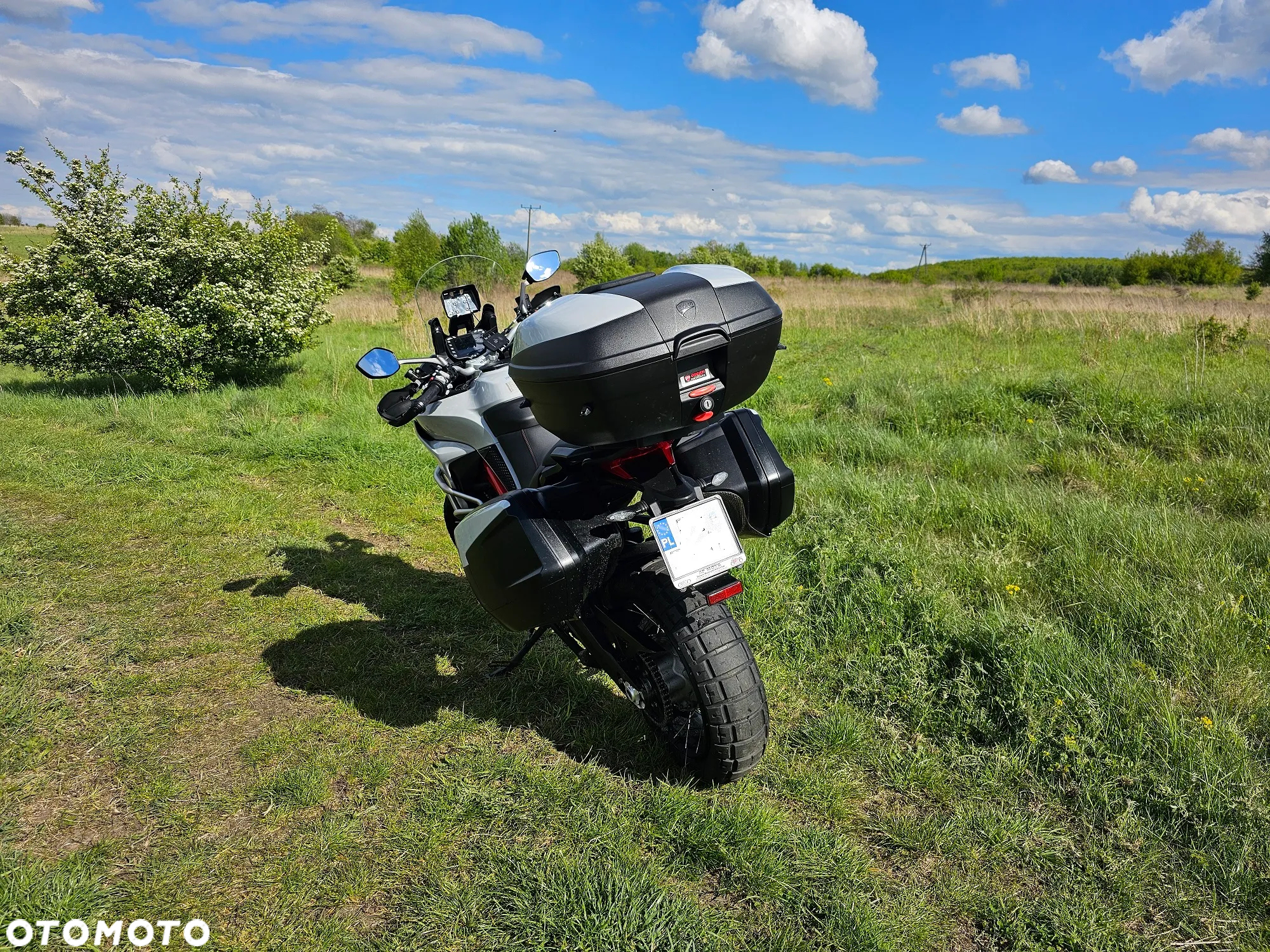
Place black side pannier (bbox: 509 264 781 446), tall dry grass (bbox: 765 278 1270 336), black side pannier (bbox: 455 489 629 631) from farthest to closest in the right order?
tall dry grass (bbox: 765 278 1270 336) < black side pannier (bbox: 455 489 629 631) < black side pannier (bbox: 509 264 781 446)

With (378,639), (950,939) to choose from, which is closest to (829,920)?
(950,939)

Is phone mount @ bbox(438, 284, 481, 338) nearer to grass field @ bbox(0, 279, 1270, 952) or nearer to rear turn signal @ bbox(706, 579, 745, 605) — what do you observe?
grass field @ bbox(0, 279, 1270, 952)

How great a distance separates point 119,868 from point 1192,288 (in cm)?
2481

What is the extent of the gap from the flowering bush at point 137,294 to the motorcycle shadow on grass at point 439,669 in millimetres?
5195

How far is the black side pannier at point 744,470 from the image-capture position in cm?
238

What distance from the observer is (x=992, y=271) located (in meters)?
40.6

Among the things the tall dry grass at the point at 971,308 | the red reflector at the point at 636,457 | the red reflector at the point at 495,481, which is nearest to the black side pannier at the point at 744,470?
the red reflector at the point at 636,457

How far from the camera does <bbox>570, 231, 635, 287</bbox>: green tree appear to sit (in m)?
19.3

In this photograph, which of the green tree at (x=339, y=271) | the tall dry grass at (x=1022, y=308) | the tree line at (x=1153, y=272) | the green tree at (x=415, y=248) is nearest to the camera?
the green tree at (x=415, y=248)

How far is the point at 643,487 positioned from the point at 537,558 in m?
0.37

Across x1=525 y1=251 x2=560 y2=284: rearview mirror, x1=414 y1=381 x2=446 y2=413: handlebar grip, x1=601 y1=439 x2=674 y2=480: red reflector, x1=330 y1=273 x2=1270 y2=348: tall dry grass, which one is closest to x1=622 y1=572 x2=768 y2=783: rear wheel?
x1=601 y1=439 x2=674 y2=480: red reflector

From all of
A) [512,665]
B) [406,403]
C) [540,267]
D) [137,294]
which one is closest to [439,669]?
[512,665]

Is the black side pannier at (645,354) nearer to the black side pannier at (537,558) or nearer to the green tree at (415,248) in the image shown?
the black side pannier at (537,558)

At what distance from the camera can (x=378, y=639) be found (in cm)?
331
